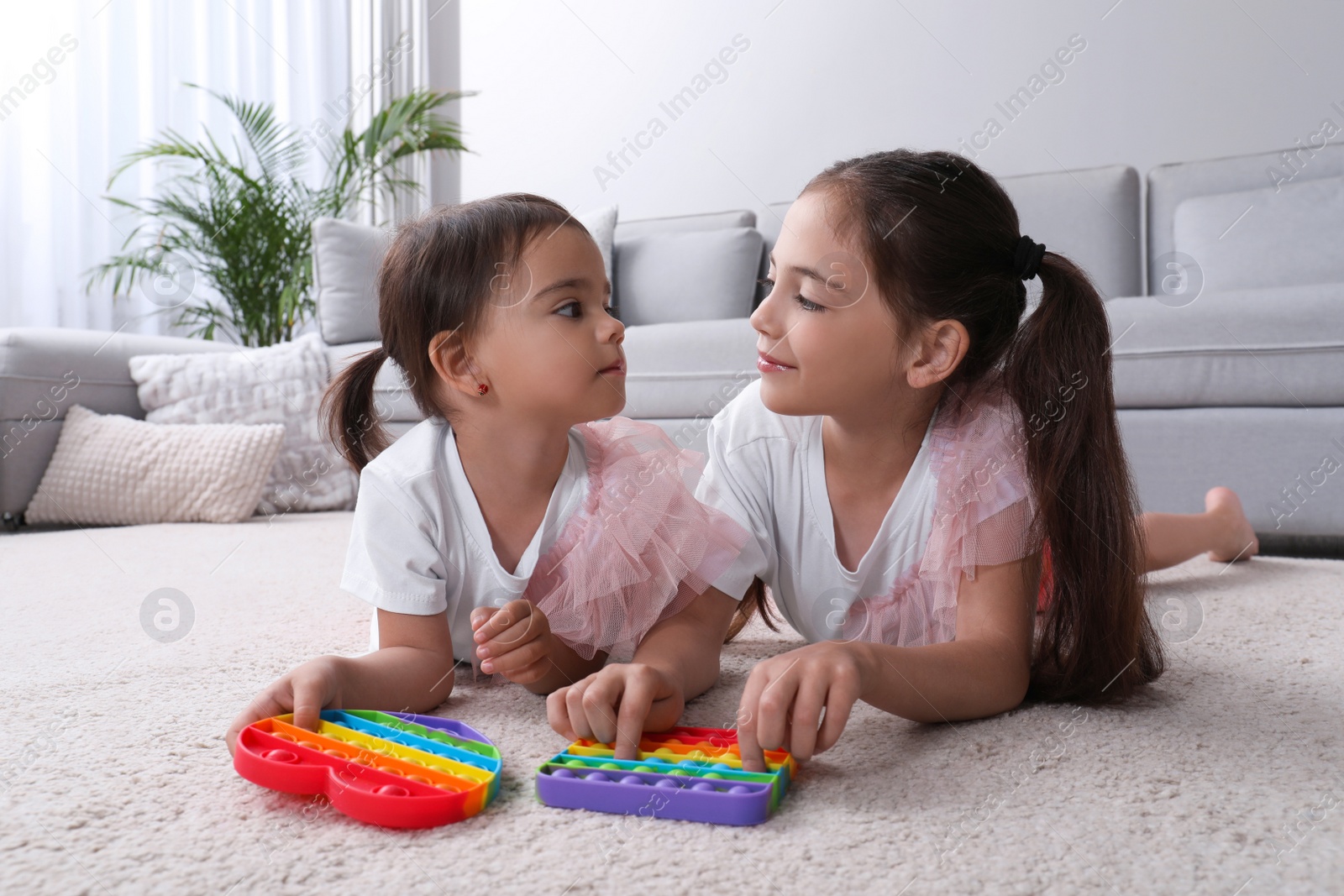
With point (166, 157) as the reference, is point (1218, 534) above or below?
below

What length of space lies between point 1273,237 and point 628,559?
182 cm

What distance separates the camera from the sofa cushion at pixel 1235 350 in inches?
60.2

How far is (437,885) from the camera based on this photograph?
1.56ft

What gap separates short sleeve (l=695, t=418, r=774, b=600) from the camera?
0.89 m

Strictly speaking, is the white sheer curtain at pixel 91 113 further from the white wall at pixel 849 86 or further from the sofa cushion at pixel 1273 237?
the sofa cushion at pixel 1273 237

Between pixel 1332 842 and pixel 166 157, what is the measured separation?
320cm

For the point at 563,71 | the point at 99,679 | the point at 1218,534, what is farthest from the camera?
the point at 563,71

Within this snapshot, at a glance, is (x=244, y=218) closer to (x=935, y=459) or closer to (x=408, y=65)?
(x=408, y=65)

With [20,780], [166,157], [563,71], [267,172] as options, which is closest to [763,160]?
[563,71]

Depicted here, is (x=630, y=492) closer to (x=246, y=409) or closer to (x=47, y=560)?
(x=47, y=560)

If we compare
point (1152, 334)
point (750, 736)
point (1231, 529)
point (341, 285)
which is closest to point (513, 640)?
point (750, 736)

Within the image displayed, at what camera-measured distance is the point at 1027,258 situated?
34.4 inches

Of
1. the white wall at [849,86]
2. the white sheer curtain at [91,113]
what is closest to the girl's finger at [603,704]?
the white wall at [849,86]

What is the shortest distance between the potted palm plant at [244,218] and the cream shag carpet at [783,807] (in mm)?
2024
